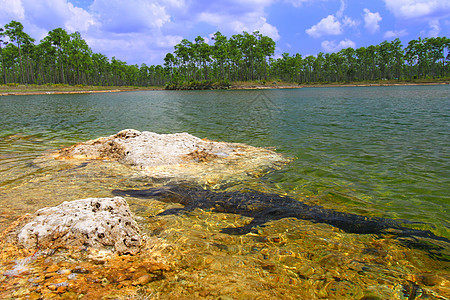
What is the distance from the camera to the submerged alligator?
410 centimetres

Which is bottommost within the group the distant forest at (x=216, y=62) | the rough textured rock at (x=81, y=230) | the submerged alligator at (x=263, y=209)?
the submerged alligator at (x=263, y=209)

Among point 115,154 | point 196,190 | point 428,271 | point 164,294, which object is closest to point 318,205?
point 428,271

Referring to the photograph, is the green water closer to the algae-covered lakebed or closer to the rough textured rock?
the algae-covered lakebed

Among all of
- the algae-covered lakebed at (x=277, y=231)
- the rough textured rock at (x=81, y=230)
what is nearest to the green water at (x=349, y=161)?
the algae-covered lakebed at (x=277, y=231)

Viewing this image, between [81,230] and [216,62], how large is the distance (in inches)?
5080

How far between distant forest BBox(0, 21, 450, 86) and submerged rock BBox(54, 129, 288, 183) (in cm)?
8631

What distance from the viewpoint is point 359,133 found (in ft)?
40.6

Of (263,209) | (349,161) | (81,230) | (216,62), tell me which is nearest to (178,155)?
(263,209)

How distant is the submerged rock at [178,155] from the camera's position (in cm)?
715

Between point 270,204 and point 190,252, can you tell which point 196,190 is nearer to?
point 270,204

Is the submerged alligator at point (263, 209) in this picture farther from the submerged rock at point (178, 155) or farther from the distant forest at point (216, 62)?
the distant forest at point (216, 62)

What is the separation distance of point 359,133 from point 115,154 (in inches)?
452

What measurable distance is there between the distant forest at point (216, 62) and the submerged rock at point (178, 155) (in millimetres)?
86308

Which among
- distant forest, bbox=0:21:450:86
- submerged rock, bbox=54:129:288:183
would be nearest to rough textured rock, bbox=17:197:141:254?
submerged rock, bbox=54:129:288:183
